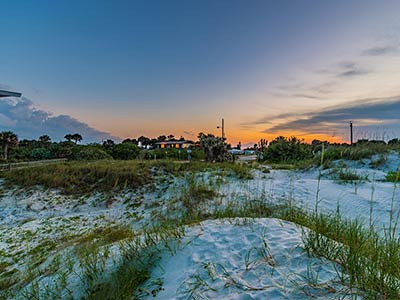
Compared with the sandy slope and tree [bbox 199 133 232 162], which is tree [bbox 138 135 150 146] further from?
the sandy slope

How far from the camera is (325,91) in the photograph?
1147 cm

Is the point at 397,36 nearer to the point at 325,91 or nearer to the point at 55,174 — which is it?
the point at 325,91

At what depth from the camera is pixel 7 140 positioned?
20.9 meters

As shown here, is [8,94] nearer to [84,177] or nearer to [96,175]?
[84,177]

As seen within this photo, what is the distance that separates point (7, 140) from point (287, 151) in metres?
24.1

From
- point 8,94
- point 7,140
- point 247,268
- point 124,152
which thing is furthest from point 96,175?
point 7,140

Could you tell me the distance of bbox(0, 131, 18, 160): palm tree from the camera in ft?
67.9

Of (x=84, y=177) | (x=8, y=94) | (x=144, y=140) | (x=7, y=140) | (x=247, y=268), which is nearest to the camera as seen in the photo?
(x=247, y=268)

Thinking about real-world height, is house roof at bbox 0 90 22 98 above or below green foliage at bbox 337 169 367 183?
above

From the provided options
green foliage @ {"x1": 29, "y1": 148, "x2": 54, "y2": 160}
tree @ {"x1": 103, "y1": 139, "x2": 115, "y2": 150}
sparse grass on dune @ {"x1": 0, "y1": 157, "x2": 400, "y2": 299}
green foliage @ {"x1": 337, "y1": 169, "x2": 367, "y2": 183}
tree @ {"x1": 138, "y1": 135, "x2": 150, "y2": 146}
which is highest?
tree @ {"x1": 138, "y1": 135, "x2": 150, "y2": 146}

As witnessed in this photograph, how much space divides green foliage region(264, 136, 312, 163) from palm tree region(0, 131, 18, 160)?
2260cm

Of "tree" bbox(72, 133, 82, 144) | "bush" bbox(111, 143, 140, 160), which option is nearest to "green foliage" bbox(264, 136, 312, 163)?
"bush" bbox(111, 143, 140, 160)

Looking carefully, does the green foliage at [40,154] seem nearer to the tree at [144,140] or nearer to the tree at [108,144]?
the tree at [108,144]

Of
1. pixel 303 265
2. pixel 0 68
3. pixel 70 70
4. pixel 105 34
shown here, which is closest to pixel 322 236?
pixel 303 265
